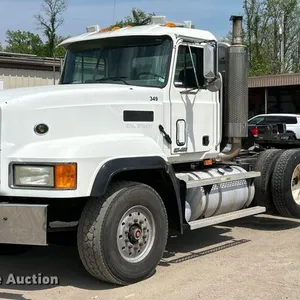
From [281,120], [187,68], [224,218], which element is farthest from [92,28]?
[281,120]

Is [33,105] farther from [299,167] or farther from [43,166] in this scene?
[299,167]

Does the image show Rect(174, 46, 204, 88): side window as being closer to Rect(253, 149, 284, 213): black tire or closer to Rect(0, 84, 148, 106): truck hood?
Rect(0, 84, 148, 106): truck hood

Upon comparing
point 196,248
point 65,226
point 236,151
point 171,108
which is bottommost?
point 196,248

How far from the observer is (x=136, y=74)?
6254 mm

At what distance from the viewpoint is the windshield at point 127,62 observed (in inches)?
246

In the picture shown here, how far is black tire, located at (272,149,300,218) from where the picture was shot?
7.82 metres

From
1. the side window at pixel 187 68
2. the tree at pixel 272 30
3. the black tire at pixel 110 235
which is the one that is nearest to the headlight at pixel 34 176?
the black tire at pixel 110 235

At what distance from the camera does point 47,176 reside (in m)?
4.88

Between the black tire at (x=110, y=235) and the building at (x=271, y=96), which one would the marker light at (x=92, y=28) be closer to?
the black tire at (x=110, y=235)

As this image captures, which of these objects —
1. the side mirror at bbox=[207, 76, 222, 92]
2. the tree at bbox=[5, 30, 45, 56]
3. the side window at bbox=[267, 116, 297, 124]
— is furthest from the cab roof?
the tree at bbox=[5, 30, 45, 56]

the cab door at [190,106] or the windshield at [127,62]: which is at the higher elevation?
the windshield at [127,62]

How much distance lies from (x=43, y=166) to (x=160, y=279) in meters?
1.80

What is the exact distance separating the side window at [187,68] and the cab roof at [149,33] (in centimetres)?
19

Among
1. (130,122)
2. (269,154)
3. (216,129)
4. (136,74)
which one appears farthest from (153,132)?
(269,154)
